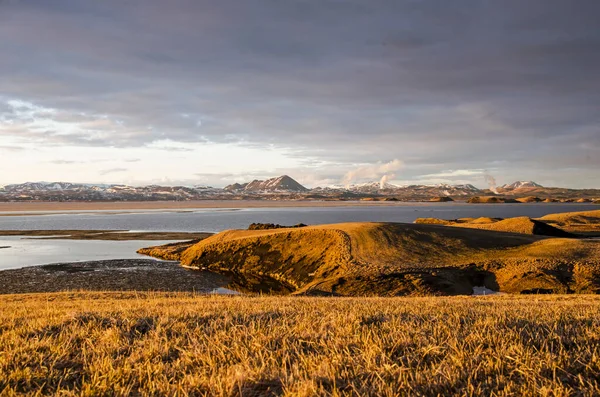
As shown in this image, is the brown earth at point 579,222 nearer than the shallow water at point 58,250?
No

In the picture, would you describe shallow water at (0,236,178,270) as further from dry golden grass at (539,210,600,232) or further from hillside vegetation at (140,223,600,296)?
dry golden grass at (539,210,600,232)

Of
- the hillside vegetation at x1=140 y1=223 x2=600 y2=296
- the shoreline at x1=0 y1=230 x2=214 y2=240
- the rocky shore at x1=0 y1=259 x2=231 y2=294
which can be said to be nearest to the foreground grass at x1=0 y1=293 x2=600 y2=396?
the hillside vegetation at x1=140 y1=223 x2=600 y2=296

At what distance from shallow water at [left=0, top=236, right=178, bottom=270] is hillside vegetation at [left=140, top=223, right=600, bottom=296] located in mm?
4890

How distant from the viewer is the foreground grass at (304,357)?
236 inches

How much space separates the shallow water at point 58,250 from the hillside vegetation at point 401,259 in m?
4.89

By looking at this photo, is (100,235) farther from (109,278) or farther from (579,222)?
(579,222)

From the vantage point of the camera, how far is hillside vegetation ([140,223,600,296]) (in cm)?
3694

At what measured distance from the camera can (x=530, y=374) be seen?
6238mm

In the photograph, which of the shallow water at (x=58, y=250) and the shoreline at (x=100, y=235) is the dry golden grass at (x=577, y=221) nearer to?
the shoreline at (x=100, y=235)

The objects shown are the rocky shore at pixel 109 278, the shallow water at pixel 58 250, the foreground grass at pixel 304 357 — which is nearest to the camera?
the foreground grass at pixel 304 357

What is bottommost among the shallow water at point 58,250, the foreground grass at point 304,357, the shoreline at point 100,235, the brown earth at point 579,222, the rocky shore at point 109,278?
the rocky shore at point 109,278

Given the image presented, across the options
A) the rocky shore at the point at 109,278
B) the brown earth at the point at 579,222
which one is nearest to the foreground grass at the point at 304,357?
the rocky shore at the point at 109,278

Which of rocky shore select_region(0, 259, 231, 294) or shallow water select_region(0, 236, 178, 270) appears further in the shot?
shallow water select_region(0, 236, 178, 270)

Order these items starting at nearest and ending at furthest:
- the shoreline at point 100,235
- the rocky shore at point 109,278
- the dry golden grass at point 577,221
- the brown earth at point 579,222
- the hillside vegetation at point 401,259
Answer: the hillside vegetation at point 401,259, the rocky shore at point 109,278, the shoreline at point 100,235, the brown earth at point 579,222, the dry golden grass at point 577,221
